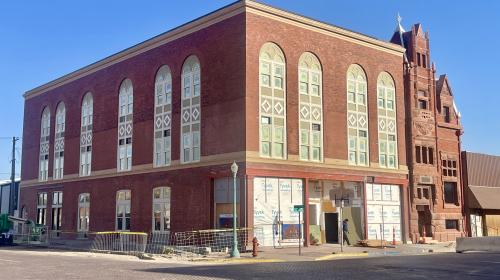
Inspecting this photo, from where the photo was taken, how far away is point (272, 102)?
119 ft

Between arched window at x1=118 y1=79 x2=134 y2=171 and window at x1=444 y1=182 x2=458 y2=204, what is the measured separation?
28.5m

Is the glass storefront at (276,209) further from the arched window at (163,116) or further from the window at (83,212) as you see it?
the window at (83,212)

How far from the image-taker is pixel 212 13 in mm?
37156

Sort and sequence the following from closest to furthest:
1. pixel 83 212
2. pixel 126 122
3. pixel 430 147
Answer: pixel 126 122 → pixel 430 147 → pixel 83 212

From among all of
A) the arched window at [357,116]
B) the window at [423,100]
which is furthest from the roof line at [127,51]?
the window at [423,100]

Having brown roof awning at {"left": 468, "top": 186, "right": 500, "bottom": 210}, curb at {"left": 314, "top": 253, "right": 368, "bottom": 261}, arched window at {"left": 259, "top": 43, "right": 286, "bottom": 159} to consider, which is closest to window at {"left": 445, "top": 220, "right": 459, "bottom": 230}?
brown roof awning at {"left": 468, "top": 186, "right": 500, "bottom": 210}

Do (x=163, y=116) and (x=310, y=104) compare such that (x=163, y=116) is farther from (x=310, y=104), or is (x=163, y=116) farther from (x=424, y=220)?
(x=424, y=220)

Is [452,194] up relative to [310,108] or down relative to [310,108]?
down

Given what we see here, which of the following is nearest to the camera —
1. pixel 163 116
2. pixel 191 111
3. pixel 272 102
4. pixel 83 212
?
pixel 272 102

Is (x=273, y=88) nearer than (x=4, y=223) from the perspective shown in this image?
Yes

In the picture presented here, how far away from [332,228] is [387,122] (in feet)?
33.1

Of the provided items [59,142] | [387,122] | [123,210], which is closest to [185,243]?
[123,210]

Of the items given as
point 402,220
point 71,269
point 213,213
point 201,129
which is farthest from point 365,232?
point 71,269

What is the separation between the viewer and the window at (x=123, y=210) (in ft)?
144
